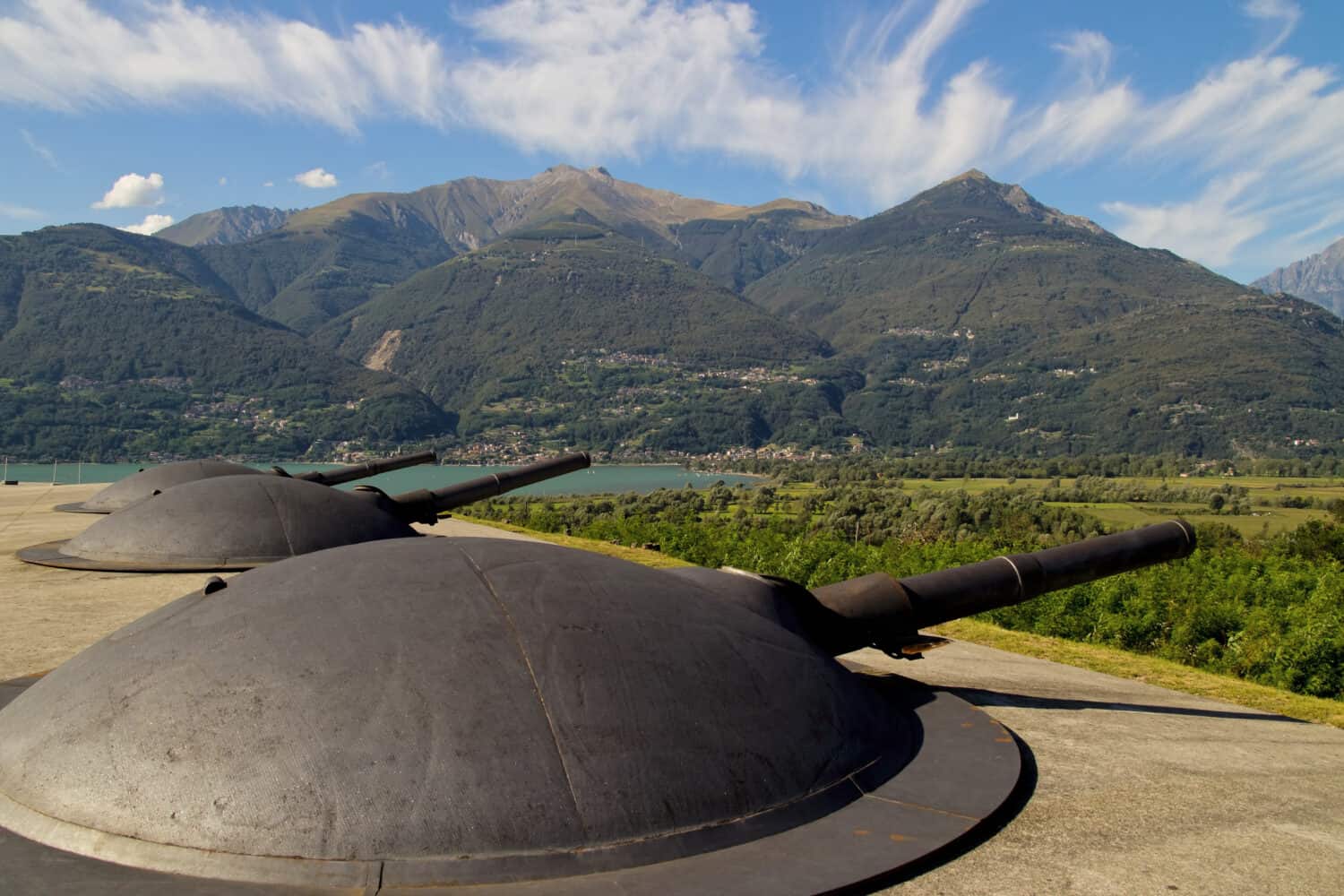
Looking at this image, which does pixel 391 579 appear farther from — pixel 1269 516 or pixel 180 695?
pixel 1269 516

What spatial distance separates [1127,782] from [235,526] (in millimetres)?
9911

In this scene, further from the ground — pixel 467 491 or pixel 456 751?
pixel 467 491

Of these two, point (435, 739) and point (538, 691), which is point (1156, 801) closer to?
point (538, 691)

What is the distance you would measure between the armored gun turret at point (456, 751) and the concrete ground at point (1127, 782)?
33 centimetres

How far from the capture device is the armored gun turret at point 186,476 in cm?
1800

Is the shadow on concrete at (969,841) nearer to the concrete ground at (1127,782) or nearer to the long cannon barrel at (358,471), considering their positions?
the concrete ground at (1127,782)

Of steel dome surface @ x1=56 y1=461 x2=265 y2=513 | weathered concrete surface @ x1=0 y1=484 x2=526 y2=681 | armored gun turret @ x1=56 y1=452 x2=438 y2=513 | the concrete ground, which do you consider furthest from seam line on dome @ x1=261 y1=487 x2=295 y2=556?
steel dome surface @ x1=56 y1=461 x2=265 y2=513

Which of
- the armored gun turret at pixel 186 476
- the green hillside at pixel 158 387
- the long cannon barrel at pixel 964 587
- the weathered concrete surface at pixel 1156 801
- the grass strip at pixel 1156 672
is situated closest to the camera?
the weathered concrete surface at pixel 1156 801

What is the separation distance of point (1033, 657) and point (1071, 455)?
6415 inches

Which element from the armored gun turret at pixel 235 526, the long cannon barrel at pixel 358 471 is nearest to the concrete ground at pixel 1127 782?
the armored gun turret at pixel 235 526

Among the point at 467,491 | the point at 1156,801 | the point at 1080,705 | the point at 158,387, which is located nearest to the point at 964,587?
the point at 1080,705

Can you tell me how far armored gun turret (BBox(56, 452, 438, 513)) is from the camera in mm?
18000

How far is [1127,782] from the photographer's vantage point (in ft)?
16.5

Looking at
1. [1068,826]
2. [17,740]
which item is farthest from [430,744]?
[1068,826]
